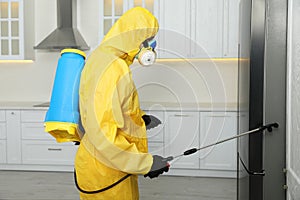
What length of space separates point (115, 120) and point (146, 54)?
1.07ft

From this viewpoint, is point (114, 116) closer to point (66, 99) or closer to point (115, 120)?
point (115, 120)

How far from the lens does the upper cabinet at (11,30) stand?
414cm

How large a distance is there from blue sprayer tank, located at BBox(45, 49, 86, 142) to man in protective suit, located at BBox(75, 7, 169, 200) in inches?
2.5

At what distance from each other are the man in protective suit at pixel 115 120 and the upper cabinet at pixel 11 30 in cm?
267

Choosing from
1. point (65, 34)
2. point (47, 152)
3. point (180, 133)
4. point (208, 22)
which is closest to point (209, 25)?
point (208, 22)

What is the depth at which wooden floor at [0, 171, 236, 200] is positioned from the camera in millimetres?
3160

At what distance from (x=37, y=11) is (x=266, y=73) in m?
3.50

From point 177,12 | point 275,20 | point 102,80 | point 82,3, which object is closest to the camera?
point 275,20

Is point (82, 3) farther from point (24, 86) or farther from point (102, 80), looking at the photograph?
point (102, 80)

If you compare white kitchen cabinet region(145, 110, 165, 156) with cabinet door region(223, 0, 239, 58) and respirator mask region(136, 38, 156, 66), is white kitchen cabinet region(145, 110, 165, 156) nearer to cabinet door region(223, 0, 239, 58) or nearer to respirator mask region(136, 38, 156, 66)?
respirator mask region(136, 38, 156, 66)

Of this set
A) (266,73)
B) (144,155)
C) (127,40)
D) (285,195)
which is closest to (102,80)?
(127,40)

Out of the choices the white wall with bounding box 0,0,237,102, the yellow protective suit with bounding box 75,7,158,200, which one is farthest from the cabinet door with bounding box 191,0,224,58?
the yellow protective suit with bounding box 75,7,158,200

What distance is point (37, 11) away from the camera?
4.43 meters

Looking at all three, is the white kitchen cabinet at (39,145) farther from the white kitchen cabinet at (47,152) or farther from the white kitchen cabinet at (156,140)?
the white kitchen cabinet at (156,140)
